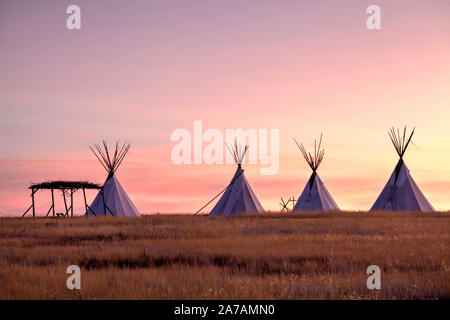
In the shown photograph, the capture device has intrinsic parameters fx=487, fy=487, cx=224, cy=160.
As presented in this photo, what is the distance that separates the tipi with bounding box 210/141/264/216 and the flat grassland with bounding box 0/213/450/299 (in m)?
11.8

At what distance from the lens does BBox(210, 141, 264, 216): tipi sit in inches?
1161

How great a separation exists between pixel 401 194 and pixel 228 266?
23385mm

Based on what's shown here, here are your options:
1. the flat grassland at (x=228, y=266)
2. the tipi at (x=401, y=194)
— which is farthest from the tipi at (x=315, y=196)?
the flat grassland at (x=228, y=266)

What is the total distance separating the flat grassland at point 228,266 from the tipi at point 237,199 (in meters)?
11.8

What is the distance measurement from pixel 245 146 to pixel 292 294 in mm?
24887

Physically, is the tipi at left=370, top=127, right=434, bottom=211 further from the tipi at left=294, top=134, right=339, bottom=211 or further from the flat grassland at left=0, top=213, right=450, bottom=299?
the flat grassland at left=0, top=213, right=450, bottom=299

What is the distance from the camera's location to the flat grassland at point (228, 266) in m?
6.86

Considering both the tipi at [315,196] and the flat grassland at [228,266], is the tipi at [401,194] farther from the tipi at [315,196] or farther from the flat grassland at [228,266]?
the flat grassland at [228,266]

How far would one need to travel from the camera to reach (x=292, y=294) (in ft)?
21.6

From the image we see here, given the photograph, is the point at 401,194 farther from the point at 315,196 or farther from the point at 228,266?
the point at 228,266

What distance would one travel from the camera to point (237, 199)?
1169 inches

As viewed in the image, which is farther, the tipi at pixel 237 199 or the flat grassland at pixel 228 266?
the tipi at pixel 237 199
